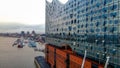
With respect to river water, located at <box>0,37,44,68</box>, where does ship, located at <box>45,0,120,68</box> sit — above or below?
above

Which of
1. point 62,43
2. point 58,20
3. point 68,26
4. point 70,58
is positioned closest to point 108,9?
point 70,58

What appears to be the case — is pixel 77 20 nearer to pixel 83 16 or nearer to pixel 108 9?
pixel 83 16

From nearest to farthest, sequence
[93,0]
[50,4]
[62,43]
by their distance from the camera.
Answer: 1. [93,0]
2. [62,43]
3. [50,4]

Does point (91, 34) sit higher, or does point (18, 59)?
point (91, 34)

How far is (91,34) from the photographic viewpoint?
96.3 ft

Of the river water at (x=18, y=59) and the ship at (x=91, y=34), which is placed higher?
the ship at (x=91, y=34)

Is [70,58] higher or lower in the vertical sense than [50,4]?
lower

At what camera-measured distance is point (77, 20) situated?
35.7 metres

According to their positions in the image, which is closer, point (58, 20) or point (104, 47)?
point (104, 47)

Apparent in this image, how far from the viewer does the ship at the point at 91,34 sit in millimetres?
23391

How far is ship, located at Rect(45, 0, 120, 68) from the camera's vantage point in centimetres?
2339

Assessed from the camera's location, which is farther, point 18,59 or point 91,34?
point 18,59

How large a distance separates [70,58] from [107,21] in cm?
1038

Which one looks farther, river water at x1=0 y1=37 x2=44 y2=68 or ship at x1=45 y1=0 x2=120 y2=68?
river water at x1=0 y1=37 x2=44 y2=68
